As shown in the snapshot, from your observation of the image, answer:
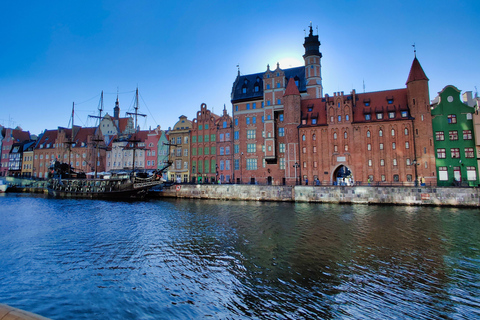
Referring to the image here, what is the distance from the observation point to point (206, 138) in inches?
2589

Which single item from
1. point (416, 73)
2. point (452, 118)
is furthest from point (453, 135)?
point (416, 73)

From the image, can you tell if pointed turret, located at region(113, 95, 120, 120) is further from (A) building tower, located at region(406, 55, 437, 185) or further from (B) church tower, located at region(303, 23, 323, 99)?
(A) building tower, located at region(406, 55, 437, 185)

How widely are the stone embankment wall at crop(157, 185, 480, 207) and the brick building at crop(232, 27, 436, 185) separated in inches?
225

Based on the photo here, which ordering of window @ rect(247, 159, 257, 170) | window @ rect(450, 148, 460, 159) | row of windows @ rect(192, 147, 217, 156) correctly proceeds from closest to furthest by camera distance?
window @ rect(450, 148, 460, 159) → window @ rect(247, 159, 257, 170) → row of windows @ rect(192, 147, 217, 156)

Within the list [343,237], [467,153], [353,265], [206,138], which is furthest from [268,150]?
[353,265]

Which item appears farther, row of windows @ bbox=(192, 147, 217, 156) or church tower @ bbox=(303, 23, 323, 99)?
row of windows @ bbox=(192, 147, 217, 156)

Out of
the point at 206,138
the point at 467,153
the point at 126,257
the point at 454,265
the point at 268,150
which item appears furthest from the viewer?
the point at 206,138

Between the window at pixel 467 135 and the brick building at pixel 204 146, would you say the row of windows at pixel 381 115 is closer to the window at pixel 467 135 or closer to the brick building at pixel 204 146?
the window at pixel 467 135

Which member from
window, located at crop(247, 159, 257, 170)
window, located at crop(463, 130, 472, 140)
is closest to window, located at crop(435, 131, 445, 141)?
window, located at crop(463, 130, 472, 140)

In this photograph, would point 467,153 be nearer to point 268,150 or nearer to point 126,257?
point 268,150

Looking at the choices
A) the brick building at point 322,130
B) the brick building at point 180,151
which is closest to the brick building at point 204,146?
the brick building at point 180,151

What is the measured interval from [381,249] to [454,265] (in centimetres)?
356

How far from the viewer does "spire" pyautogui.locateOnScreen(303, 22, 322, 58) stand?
6000 cm

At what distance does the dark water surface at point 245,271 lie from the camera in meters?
9.40
